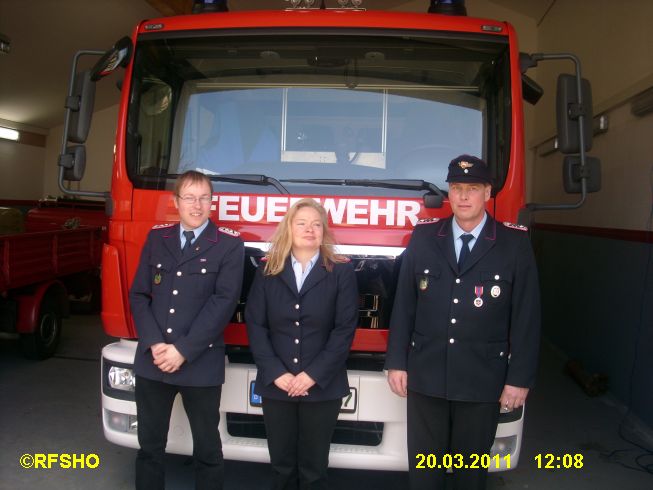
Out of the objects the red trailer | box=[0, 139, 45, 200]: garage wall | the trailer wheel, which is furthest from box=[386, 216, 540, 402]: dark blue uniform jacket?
box=[0, 139, 45, 200]: garage wall

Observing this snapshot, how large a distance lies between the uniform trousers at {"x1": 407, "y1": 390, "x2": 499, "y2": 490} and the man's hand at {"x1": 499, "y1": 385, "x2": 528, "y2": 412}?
1.7 inches

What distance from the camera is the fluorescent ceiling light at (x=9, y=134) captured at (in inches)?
462

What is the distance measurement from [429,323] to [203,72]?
174cm

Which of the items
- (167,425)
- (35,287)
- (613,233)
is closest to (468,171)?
(167,425)

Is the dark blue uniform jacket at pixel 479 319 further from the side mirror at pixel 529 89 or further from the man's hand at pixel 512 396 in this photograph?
the side mirror at pixel 529 89

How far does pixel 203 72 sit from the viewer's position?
3.19m

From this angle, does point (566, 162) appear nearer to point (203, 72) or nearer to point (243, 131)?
point (243, 131)

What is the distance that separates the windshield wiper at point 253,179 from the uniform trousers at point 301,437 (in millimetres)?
983

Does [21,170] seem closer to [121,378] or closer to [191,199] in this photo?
[121,378]

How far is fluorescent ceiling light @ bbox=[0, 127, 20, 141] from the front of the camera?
38.5 feet

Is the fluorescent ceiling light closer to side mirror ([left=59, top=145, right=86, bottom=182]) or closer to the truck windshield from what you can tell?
side mirror ([left=59, top=145, right=86, bottom=182])

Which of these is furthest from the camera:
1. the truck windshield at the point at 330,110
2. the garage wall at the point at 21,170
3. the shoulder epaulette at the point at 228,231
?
the garage wall at the point at 21,170
